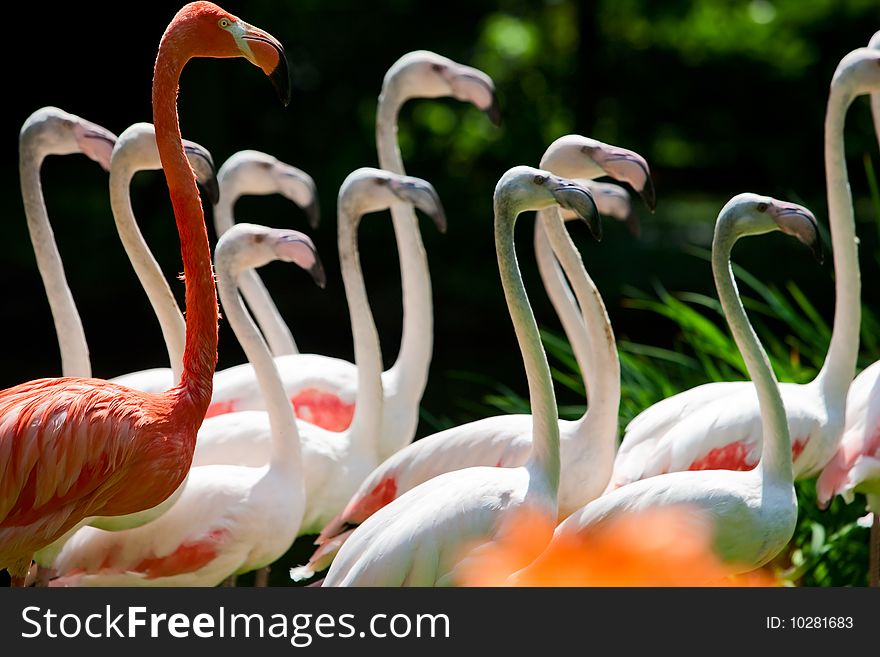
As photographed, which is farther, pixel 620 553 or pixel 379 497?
pixel 379 497

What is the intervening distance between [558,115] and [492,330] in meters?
3.63

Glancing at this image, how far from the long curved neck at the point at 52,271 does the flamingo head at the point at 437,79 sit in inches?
65.9

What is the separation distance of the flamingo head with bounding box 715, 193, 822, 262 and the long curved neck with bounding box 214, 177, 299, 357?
2.31 meters

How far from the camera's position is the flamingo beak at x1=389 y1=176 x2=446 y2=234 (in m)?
4.63

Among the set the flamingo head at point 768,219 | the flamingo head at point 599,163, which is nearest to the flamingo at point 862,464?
the flamingo head at point 768,219

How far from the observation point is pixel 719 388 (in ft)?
15.2

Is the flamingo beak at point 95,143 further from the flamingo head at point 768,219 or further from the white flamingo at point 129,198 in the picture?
the flamingo head at point 768,219

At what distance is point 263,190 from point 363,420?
1298 mm

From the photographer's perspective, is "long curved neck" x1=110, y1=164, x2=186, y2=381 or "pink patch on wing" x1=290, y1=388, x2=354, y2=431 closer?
"long curved neck" x1=110, y1=164, x2=186, y2=381

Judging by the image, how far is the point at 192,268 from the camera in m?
3.74

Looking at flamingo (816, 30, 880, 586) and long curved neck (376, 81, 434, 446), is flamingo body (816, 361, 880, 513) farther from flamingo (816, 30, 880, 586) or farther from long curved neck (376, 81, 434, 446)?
→ long curved neck (376, 81, 434, 446)

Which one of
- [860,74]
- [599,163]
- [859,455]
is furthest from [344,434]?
[860,74]

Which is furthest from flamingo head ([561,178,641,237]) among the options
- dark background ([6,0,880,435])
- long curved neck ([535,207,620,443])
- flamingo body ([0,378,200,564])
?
dark background ([6,0,880,435])

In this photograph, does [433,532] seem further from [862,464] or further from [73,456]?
[862,464]
